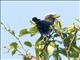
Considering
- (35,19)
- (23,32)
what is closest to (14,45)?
(23,32)

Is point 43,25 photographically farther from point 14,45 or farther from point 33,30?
point 14,45

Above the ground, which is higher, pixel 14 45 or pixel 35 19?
pixel 35 19

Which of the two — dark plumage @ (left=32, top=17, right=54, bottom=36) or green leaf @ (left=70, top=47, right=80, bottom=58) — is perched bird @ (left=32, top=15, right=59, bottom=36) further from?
green leaf @ (left=70, top=47, right=80, bottom=58)

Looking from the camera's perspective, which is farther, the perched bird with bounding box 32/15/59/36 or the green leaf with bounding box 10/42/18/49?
the perched bird with bounding box 32/15/59/36

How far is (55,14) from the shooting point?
1.68 meters

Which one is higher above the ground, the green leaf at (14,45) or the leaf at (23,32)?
the leaf at (23,32)

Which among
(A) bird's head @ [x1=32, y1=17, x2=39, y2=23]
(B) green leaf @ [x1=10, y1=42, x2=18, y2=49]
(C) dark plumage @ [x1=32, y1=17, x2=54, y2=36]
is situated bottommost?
(B) green leaf @ [x1=10, y1=42, x2=18, y2=49]

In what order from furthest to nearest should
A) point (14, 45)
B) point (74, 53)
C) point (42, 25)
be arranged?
1. point (42, 25)
2. point (14, 45)
3. point (74, 53)

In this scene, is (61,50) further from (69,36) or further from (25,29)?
(25,29)

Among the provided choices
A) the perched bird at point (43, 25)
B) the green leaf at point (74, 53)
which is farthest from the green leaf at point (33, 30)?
the green leaf at point (74, 53)

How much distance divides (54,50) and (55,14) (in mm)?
399

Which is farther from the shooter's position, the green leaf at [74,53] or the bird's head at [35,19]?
the bird's head at [35,19]

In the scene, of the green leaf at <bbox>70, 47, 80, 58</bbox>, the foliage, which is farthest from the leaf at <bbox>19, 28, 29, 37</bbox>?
the green leaf at <bbox>70, 47, 80, 58</bbox>

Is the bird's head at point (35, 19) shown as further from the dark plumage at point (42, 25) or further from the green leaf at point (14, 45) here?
the green leaf at point (14, 45)
